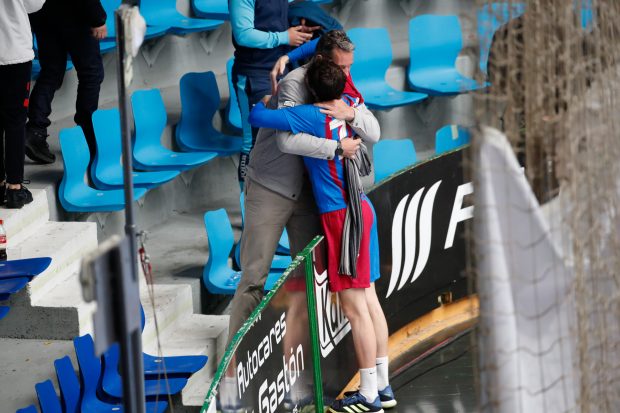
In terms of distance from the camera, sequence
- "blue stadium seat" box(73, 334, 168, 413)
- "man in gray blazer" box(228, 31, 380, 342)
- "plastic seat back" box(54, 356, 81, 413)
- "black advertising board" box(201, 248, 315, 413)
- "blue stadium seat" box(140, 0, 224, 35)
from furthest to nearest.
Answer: "blue stadium seat" box(140, 0, 224, 35) < "man in gray blazer" box(228, 31, 380, 342) < "blue stadium seat" box(73, 334, 168, 413) < "plastic seat back" box(54, 356, 81, 413) < "black advertising board" box(201, 248, 315, 413)

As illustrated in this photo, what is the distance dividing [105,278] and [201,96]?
6.28 meters

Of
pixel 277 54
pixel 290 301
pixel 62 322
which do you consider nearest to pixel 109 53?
pixel 277 54

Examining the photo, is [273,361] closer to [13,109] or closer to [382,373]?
[382,373]

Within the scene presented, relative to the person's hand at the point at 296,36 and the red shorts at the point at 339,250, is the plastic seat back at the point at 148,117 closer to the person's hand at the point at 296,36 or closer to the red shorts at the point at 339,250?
the person's hand at the point at 296,36

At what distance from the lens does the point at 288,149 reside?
547cm

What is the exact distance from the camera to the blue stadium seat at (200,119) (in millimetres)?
8328

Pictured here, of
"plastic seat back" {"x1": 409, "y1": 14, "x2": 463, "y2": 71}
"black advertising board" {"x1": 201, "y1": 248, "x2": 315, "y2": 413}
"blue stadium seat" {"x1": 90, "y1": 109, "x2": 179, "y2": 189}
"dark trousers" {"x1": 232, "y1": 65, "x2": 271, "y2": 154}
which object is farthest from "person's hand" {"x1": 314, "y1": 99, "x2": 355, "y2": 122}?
"plastic seat back" {"x1": 409, "y1": 14, "x2": 463, "y2": 71}

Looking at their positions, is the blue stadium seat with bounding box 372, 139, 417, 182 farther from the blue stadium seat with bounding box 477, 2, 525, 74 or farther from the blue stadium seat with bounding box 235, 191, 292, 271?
the blue stadium seat with bounding box 477, 2, 525, 74

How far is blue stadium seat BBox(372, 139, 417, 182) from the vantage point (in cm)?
796

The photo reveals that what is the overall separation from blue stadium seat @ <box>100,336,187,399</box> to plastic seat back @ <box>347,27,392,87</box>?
499cm

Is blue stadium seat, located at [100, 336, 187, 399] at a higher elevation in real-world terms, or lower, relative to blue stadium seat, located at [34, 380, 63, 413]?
lower

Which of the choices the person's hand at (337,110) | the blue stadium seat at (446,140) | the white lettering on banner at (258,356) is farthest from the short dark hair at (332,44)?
the blue stadium seat at (446,140)

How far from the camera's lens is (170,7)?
9.41 meters

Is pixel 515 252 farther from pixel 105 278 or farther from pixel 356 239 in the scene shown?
pixel 356 239
